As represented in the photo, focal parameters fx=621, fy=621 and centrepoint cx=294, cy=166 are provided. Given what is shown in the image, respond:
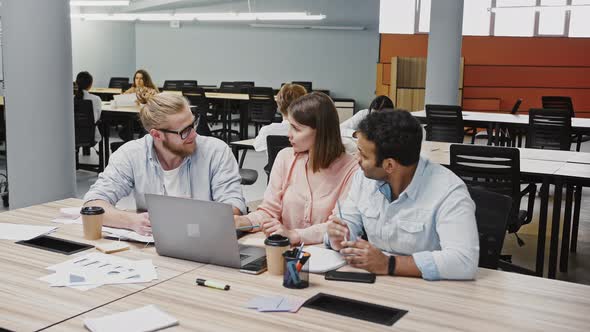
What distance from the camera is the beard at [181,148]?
2727 mm

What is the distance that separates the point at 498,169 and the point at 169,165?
2293mm

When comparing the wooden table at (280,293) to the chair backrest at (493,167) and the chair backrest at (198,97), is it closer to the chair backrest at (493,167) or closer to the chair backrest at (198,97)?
the chair backrest at (493,167)

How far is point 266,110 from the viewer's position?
33.6 feet

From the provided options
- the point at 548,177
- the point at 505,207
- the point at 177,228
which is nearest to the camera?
the point at 177,228

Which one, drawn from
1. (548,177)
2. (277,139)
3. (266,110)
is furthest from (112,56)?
(548,177)

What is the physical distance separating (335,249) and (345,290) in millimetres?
355

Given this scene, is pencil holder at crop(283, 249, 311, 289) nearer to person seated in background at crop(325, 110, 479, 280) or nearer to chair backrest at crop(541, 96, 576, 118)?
person seated in background at crop(325, 110, 479, 280)

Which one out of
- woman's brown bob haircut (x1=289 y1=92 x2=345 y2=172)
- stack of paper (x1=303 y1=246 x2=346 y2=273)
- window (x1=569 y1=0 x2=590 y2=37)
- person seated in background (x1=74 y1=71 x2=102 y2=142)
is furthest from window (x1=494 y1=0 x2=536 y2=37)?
stack of paper (x1=303 y1=246 x2=346 y2=273)

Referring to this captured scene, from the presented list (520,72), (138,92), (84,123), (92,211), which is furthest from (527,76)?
(92,211)

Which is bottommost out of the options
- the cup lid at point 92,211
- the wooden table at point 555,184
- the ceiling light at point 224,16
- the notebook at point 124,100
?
the wooden table at point 555,184

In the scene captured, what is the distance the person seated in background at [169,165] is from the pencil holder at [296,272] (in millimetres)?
951

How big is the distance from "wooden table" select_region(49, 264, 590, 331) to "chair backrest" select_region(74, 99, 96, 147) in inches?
214

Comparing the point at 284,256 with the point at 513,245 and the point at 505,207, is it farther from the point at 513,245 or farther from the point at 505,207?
the point at 513,245

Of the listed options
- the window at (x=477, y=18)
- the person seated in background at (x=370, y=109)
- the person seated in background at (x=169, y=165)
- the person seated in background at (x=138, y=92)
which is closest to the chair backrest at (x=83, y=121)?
the person seated in background at (x=138, y=92)
